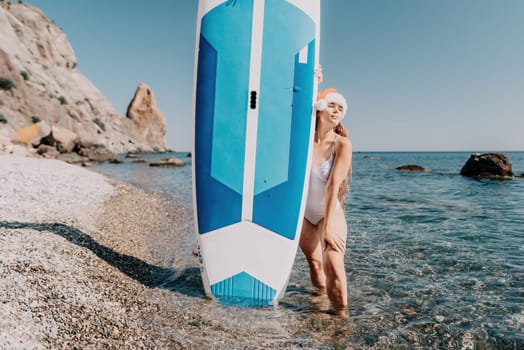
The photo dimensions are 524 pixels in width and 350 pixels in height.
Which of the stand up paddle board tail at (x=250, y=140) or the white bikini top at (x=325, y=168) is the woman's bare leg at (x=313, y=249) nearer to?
the stand up paddle board tail at (x=250, y=140)

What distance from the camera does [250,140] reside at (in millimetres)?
3449

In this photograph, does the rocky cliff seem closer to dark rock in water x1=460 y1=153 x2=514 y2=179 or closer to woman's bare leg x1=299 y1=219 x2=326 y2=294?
woman's bare leg x1=299 y1=219 x2=326 y2=294

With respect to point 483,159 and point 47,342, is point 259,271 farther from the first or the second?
point 483,159

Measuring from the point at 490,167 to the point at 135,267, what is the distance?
68.6 ft

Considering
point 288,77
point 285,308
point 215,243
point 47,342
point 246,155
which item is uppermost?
point 288,77

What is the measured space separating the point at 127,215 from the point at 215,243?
449 cm

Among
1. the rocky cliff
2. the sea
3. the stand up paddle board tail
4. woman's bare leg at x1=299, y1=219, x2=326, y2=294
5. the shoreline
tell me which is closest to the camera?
the shoreline

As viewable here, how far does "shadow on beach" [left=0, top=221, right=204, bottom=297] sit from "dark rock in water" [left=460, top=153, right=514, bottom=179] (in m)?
20.2

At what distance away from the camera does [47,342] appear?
209 centimetres

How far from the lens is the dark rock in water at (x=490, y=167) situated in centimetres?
1909

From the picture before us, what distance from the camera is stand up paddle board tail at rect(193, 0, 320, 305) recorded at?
3.41m

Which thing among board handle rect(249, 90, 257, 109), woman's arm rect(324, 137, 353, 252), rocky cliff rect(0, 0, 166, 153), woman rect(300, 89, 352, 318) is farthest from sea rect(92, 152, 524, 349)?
rocky cliff rect(0, 0, 166, 153)

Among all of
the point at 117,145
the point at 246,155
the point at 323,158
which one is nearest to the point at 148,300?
the point at 246,155

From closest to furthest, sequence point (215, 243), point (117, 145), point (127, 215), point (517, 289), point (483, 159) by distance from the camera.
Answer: point (215, 243) → point (517, 289) → point (127, 215) → point (483, 159) → point (117, 145)
